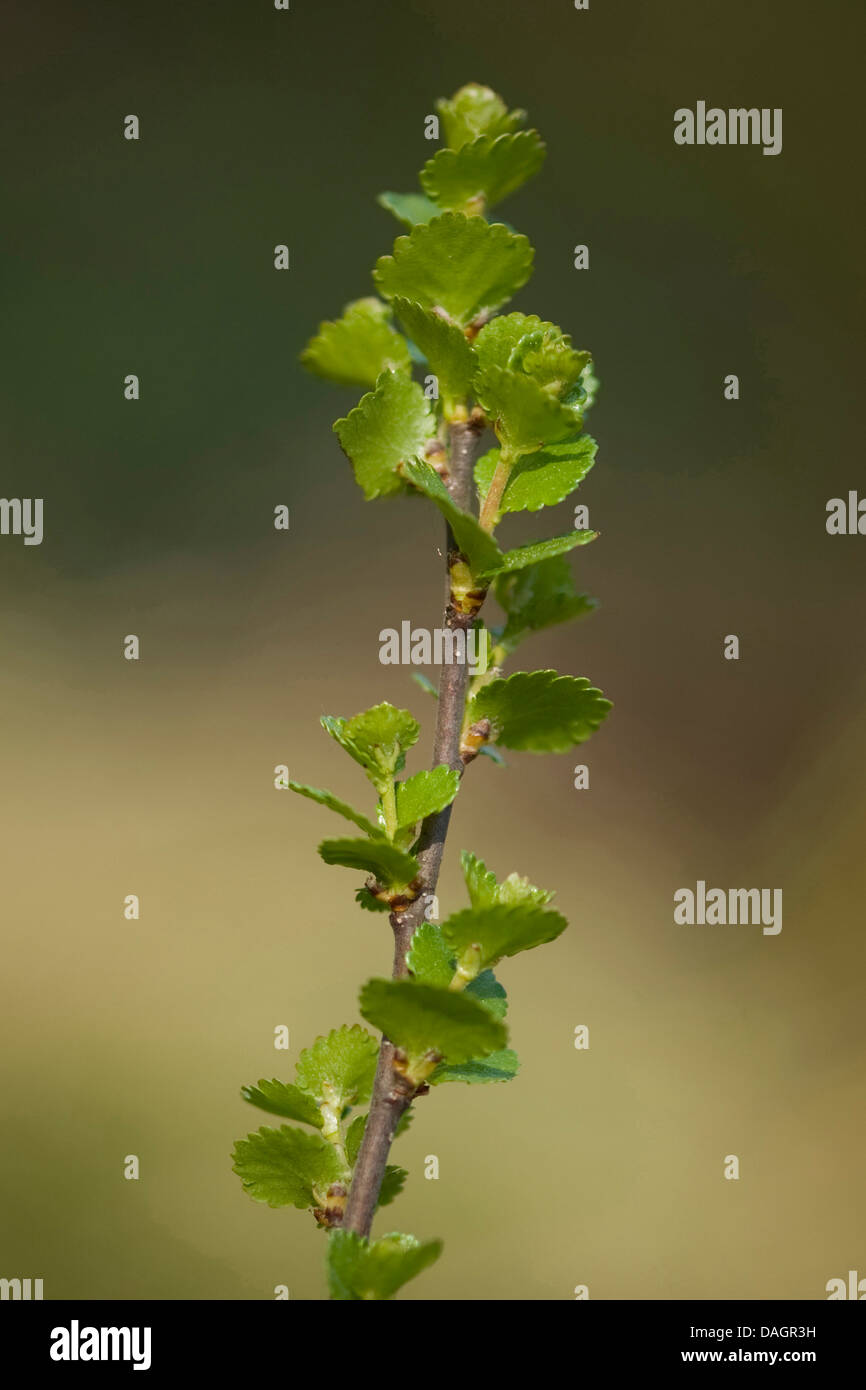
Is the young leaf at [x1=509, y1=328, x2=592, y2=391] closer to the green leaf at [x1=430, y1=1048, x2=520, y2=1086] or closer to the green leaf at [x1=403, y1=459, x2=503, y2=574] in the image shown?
the green leaf at [x1=403, y1=459, x2=503, y2=574]

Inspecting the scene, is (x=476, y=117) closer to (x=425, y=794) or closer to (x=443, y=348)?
(x=443, y=348)

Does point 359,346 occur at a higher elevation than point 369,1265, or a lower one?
higher

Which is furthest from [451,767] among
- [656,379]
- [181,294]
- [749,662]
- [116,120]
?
[116,120]

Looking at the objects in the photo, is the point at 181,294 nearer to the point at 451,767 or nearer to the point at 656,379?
the point at 656,379

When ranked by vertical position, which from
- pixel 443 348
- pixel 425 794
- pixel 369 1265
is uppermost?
pixel 443 348

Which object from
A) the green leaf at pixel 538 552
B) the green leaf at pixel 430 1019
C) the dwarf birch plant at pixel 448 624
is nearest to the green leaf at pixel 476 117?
the dwarf birch plant at pixel 448 624

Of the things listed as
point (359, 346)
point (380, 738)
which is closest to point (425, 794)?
point (380, 738)
